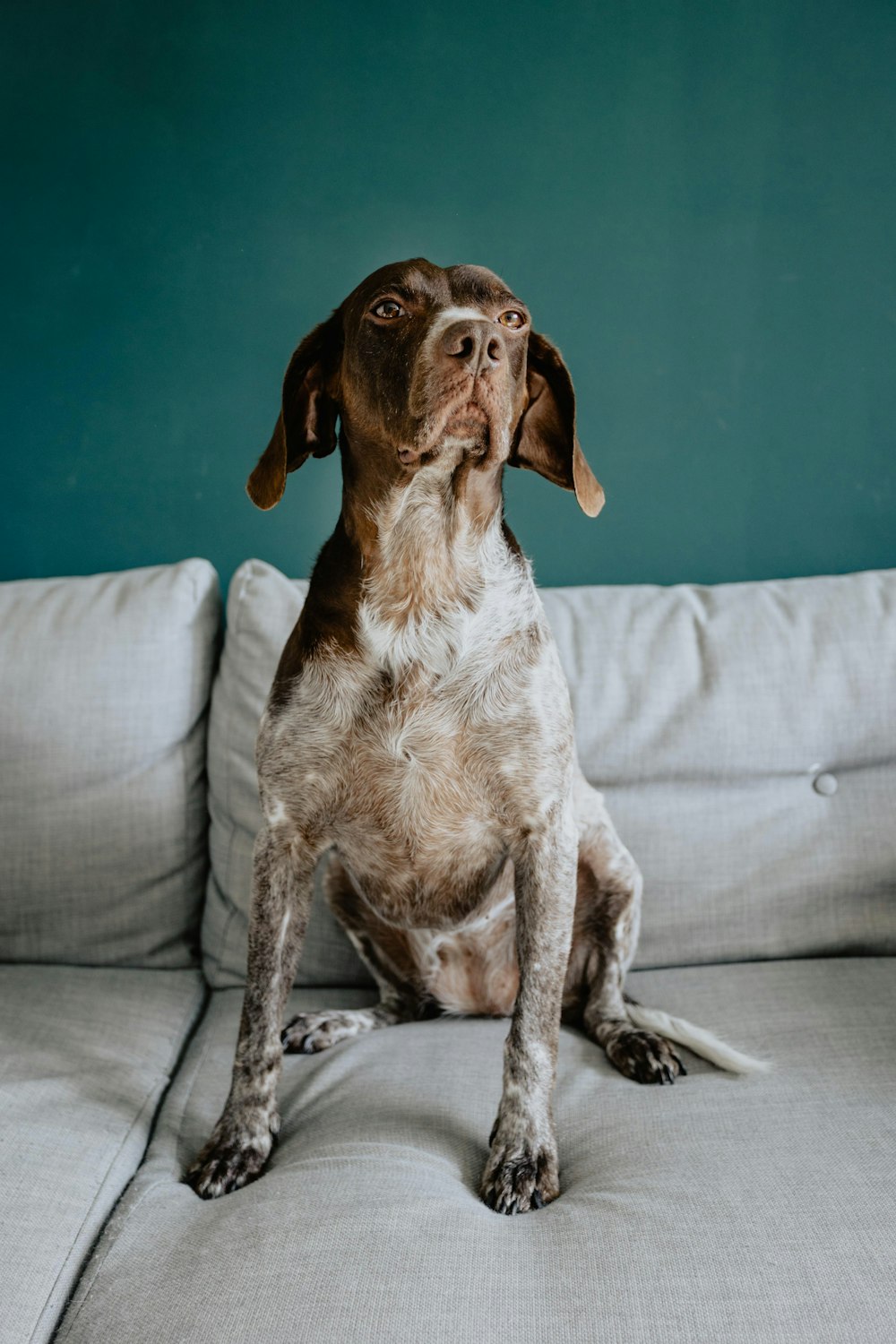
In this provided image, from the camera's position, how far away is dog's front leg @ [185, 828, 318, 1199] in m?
1.37

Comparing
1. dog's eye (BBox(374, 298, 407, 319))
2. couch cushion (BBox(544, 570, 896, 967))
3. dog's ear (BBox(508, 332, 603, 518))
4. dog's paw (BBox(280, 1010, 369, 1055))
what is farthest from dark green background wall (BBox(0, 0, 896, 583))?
dog's paw (BBox(280, 1010, 369, 1055))

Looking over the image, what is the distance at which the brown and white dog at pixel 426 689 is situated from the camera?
4.49 ft

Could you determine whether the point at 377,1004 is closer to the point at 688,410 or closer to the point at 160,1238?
the point at 160,1238

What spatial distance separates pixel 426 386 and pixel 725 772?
40.8 inches

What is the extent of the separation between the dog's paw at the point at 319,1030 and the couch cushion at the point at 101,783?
0.41 metres

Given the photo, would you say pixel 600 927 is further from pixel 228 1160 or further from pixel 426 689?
pixel 228 1160

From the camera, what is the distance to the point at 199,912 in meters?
2.09

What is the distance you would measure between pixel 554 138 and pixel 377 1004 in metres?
1.93

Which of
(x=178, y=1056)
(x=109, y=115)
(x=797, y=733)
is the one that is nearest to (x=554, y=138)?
(x=109, y=115)

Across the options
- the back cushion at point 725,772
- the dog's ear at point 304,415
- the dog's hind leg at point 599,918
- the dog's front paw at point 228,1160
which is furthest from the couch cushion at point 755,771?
the dog's front paw at point 228,1160

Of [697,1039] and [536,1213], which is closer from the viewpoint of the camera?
[536,1213]

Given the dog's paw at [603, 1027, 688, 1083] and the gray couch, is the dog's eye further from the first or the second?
the dog's paw at [603, 1027, 688, 1083]

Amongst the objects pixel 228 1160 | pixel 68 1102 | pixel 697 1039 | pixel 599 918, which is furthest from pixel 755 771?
pixel 68 1102

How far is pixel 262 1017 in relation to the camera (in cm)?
148
